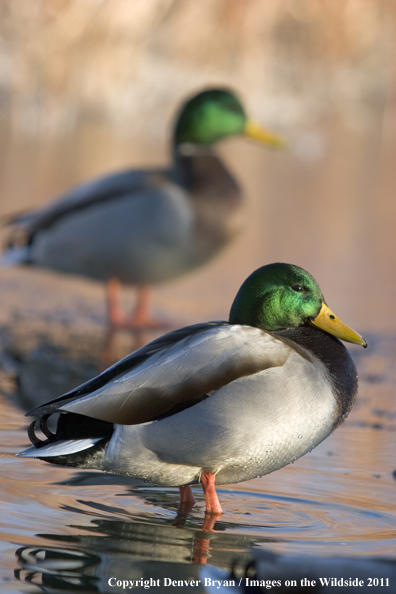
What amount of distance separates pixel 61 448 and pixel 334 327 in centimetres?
99

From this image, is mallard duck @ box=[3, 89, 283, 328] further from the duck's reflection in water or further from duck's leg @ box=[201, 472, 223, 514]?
the duck's reflection in water

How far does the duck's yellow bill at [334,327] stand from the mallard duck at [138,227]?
287cm

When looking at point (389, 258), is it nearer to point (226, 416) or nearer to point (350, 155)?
point (226, 416)

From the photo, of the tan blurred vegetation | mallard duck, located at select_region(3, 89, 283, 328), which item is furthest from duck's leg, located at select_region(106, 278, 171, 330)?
the tan blurred vegetation

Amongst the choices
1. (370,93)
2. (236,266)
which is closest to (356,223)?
(236,266)

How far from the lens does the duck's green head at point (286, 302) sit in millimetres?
3273

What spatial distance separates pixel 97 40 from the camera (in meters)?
16.3

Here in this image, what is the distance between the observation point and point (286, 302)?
3.28 m

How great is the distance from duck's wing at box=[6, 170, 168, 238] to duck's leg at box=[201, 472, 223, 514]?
11.2 feet

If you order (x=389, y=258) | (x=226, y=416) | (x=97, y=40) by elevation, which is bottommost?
(x=389, y=258)

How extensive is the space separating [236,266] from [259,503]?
5083 millimetres

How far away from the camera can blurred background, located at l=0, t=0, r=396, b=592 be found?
304 cm

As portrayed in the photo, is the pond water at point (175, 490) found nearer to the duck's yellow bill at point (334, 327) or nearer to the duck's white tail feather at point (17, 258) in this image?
the duck's white tail feather at point (17, 258)

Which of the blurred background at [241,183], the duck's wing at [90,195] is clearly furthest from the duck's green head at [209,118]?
the blurred background at [241,183]
